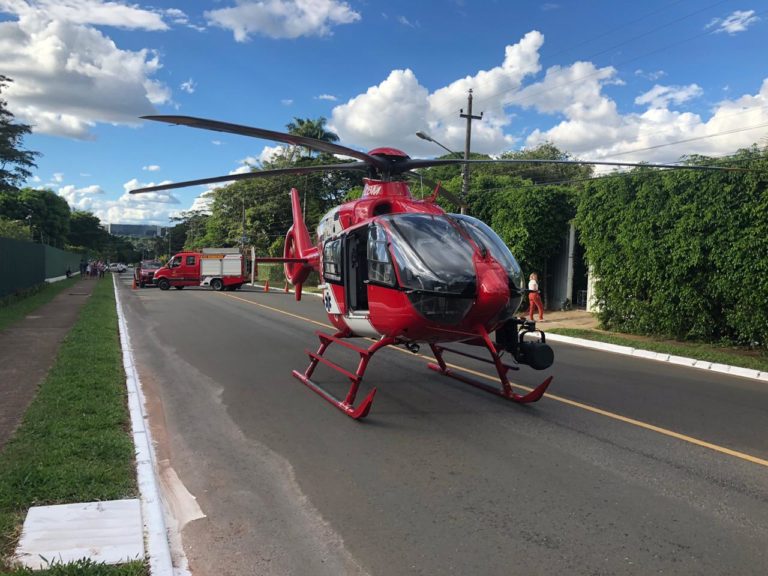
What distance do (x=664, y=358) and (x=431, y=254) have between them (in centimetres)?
746

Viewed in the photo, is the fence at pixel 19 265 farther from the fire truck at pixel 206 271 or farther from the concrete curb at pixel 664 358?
the concrete curb at pixel 664 358

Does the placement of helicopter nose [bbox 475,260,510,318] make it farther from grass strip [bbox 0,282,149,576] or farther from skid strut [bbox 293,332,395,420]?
grass strip [bbox 0,282,149,576]

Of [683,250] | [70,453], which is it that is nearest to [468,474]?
[70,453]

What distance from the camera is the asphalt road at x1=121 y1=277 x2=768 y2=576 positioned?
3.53 metres

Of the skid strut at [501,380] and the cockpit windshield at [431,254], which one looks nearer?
the cockpit windshield at [431,254]

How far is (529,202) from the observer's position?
19734mm

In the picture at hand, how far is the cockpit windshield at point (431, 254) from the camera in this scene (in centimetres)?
584

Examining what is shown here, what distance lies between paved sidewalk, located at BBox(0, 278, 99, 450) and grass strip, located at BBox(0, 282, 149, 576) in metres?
0.16

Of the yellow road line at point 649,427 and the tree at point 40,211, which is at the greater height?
the tree at point 40,211

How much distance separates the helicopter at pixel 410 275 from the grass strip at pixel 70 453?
2.53 metres

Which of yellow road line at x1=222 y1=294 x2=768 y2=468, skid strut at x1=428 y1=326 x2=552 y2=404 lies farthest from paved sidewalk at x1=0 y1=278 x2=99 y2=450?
yellow road line at x1=222 y1=294 x2=768 y2=468

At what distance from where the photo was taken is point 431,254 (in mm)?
6043

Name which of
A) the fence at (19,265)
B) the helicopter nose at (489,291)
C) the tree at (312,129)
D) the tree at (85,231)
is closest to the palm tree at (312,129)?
the tree at (312,129)

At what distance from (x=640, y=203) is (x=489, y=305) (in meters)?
9.62
